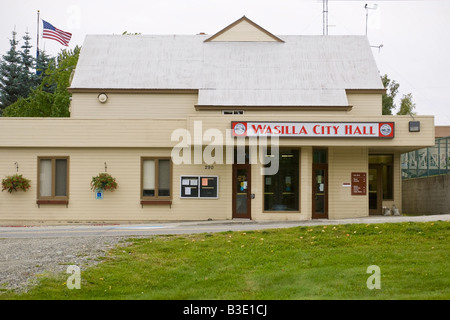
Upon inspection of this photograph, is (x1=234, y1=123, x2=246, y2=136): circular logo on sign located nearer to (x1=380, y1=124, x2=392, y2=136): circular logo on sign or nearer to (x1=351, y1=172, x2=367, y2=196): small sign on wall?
(x1=351, y1=172, x2=367, y2=196): small sign on wall

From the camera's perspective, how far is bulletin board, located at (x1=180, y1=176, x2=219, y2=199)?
87.4 ft

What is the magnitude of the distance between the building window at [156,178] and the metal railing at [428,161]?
46.7 ft

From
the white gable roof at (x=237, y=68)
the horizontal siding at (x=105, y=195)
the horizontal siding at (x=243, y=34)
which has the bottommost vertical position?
the horizontal siding at (x=105, y=195)

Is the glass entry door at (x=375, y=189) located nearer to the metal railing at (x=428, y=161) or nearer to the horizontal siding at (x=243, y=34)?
the metal railing at (x=428, y=161)

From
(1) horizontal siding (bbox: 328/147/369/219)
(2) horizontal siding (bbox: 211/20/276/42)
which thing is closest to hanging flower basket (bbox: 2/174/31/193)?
(1) horizontal siding (bbox: 328/147/369/219)

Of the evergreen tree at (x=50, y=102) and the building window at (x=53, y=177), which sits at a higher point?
the evergreen tree at (x=50, y=102)

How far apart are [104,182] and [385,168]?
13192mm

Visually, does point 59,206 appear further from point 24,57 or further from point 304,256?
point 24,57

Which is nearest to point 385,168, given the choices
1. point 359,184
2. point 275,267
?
point 359,184

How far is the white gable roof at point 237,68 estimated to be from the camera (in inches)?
1170

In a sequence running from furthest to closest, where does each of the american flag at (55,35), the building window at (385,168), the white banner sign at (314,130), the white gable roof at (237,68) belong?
the american flag at (55,35)
the white gable roof at (237,68)
the building window at (385,168)
the white banner sign at (314,130)

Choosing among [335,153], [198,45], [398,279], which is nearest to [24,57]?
[198,45]

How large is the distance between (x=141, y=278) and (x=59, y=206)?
15427 mm

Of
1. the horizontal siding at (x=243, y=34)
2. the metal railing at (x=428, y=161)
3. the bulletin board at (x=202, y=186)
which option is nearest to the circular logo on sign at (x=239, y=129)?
the bulletin board at (x=202, y=186)
